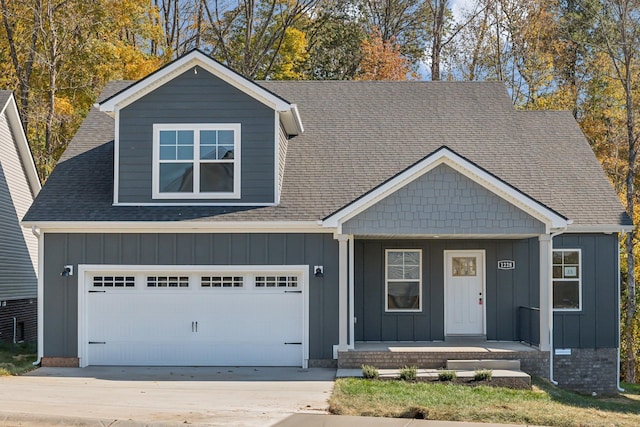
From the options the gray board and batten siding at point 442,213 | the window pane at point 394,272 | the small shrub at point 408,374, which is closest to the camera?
the small shrub at point 408,374

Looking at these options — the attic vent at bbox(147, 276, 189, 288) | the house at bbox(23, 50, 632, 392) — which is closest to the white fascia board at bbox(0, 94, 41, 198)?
the house at bbox(23, 50, 632, 392)

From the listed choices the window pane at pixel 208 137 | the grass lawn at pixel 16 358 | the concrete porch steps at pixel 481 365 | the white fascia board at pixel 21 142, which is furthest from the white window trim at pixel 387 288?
the white fascia board at pixel 21 142

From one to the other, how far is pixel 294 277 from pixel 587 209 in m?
6.67

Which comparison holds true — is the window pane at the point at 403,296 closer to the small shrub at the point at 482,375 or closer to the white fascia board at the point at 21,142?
the small shrub at the point at 482,375

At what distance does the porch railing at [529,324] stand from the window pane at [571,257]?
1458mm

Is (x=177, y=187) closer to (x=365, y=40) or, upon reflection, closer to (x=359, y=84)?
(x=359, y=84)

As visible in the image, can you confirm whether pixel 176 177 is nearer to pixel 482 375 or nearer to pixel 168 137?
pixel 168 137

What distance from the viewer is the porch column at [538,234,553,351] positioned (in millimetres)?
16859

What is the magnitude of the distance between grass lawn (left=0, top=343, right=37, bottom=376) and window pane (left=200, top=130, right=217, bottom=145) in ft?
19.1

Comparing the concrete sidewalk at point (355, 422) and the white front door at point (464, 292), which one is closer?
the concrete sidewalk at point (355, 422)

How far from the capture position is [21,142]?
24734 millimetres

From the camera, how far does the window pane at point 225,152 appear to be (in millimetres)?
18125

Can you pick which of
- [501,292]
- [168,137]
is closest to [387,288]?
[501,292]

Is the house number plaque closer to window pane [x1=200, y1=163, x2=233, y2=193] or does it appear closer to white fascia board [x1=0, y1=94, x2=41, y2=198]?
window pane [x1=200, y1=163, x2=233, y2=193]
